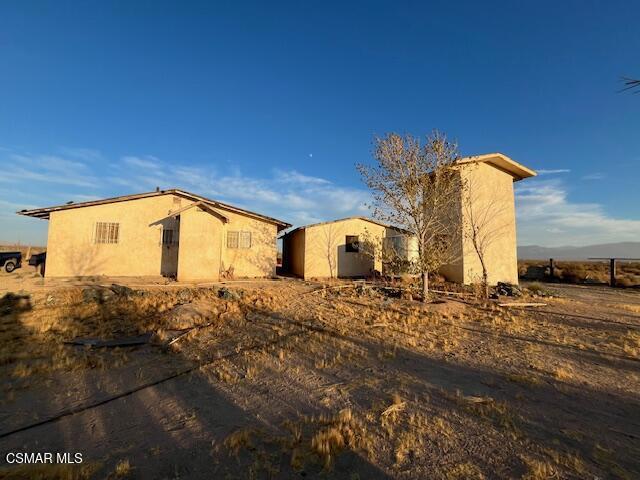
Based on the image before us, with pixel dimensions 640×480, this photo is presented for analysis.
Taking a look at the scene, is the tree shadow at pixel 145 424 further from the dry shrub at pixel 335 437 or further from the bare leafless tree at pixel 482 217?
the bare leafless tree at pixel 482 217

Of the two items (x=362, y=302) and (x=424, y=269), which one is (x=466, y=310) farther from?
(x=362, y=302)

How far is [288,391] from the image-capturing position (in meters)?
4.85

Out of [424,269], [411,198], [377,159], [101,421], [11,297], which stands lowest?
[101,421]

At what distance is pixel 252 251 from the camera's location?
61.6 feet

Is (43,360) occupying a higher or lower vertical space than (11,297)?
lower

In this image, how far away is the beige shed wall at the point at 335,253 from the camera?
1939 cm

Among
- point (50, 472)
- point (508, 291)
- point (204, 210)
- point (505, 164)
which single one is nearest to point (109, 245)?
point (204, 210)

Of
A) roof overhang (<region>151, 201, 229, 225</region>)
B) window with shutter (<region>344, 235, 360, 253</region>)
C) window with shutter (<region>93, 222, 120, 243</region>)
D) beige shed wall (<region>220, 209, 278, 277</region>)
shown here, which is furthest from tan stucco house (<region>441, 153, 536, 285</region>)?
window with shutter (<region>93, 222, 120, 243</region>)

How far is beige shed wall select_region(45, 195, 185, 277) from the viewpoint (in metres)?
16.0

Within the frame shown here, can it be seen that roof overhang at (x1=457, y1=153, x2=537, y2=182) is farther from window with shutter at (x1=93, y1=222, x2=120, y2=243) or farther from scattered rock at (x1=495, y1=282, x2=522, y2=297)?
window with shutter at (x1=93, y1=222, x2=120, y2=243)

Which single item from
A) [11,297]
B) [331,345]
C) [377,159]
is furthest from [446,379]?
[11,297]

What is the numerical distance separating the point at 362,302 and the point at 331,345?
4.97m

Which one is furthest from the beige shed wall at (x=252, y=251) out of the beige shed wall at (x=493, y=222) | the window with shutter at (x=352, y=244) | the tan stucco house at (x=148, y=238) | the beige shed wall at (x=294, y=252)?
the beige shed wall at (x=493, y=222)

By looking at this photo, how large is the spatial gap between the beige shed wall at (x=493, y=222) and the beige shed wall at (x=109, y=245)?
54.2 feet
